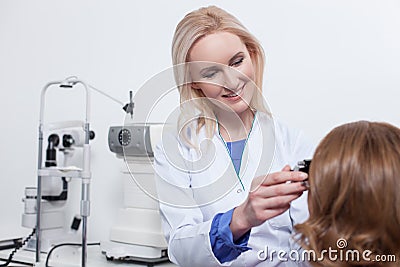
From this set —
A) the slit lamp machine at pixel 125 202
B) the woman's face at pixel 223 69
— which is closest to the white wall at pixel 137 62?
the slit lamp machine at pixel 125 202

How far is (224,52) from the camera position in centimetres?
116

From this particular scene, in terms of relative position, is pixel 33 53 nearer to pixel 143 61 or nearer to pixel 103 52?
pixel 103 52

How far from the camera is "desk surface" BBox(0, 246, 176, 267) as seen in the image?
1.65 m

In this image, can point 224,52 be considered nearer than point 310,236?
No

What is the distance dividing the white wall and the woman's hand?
651mm

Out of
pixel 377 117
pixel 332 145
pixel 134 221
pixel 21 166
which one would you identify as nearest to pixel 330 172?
pixel 332 145

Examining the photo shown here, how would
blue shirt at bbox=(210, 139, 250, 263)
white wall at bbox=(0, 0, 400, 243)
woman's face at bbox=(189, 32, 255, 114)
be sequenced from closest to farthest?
blue shirt at bbox=(210, 139, 250, 263) < woman's face at bbox=(189, 32, 255, 114) < white wall at bbox=(0, 0, 400, 243)

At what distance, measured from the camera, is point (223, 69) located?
116 centimetres

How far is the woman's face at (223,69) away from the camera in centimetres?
116

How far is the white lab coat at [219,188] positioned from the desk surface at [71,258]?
1.56 feet

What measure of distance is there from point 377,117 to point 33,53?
4.56 feet

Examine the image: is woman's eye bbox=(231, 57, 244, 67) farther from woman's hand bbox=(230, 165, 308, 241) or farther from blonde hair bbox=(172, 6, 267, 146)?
woman's hand bbox=(230, 165, 308, 241)
